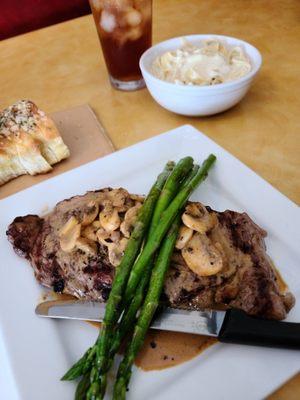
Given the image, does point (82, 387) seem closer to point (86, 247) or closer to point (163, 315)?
point (163, 315)

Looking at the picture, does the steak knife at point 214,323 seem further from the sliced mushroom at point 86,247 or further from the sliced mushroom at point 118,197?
the sliced mushroom at point 118,197

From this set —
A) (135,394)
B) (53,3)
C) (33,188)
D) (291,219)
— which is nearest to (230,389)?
(135,394)

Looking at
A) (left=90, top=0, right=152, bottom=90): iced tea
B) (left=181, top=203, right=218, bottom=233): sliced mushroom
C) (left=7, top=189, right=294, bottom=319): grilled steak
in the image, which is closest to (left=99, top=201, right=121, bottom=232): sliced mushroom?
(left=7, top=189, right=294, bottom=319): grilled steak

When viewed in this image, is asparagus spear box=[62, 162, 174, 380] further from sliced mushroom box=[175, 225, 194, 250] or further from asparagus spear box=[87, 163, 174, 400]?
sliced mushroom box=[175, 225, 194, 250]

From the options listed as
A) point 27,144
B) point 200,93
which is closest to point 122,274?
point 27,144

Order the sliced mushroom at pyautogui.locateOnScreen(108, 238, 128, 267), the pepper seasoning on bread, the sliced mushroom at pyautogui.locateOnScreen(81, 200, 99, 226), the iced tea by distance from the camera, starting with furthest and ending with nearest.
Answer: the iced tea
the pepper seasoning on bread
the sliced mushroom at pyautogui.locateOnScreen(81, 200, 99, 226)
the sliced mushroom at pyautogui.locateOnScreen(108, 238, 128, 267)

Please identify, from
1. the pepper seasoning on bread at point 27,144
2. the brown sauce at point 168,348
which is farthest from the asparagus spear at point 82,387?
the pepper seasoning on bread at point 27,144
